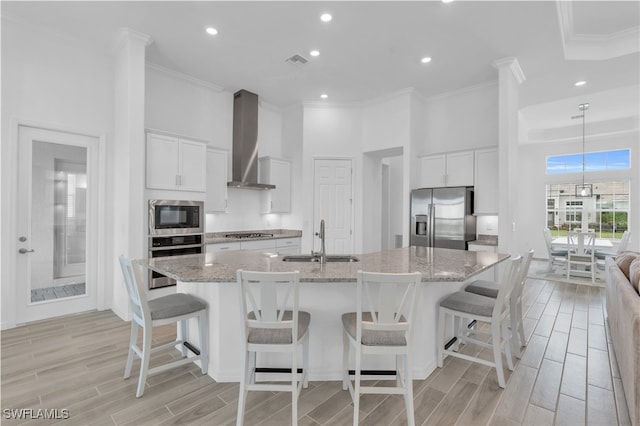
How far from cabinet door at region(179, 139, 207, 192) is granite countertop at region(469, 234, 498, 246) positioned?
4138 mm

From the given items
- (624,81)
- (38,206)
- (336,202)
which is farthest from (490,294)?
(38,206)

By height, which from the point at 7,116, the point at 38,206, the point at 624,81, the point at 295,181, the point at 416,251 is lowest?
the point at 416,251

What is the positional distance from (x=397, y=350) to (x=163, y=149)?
148 inches

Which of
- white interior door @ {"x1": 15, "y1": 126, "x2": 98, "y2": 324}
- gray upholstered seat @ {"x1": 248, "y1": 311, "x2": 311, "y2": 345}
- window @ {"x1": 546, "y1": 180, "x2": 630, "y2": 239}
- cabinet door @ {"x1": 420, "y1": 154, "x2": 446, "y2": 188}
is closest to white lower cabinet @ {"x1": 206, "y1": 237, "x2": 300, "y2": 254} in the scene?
white interior door @ {"x1": 15, "y1": 126, "x2": 98, "y2": 324}

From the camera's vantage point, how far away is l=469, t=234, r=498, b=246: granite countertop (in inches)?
179

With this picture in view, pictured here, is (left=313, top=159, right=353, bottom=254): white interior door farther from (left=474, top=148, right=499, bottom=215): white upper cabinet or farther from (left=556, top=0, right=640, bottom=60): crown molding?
(left=556, top=0, right=640, bottom=60): crown molding

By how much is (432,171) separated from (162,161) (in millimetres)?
4146

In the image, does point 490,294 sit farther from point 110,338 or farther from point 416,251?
point 110,338

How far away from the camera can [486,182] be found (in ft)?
15.1

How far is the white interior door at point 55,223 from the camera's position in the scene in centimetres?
346

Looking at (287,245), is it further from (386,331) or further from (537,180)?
(537,180)

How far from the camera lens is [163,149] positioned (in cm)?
404

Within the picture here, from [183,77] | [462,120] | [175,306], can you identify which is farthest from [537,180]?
[175,306]

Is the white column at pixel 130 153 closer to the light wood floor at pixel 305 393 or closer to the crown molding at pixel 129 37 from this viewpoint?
the crown molding at pixel 129 37
